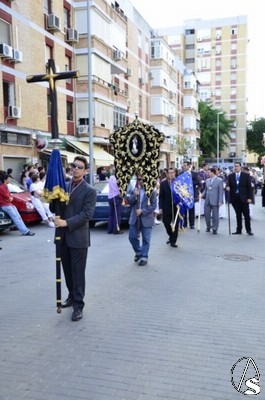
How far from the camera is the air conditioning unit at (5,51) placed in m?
21.6

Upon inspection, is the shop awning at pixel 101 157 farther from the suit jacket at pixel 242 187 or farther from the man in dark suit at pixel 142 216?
the man in dark suit at pixel 142 216

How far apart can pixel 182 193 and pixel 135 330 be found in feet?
19.5

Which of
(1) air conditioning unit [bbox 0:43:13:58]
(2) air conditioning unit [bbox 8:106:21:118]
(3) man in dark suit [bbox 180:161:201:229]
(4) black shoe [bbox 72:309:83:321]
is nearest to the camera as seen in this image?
(4) black shoe [bbox 72:309:83:321]

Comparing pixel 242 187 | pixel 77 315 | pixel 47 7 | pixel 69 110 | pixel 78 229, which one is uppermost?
pixel 47 7

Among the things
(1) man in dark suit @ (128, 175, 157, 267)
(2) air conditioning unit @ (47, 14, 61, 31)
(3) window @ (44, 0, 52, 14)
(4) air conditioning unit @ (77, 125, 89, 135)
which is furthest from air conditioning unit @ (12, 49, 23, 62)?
(1) man in dark suit @ (128, 175, 157, 267)

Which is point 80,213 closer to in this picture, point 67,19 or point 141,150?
point 141,150

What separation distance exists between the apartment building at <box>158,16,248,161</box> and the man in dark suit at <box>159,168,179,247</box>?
77241mm

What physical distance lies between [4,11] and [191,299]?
21217 mm

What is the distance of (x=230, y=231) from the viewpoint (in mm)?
12172

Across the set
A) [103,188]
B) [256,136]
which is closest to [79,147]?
[103,188]

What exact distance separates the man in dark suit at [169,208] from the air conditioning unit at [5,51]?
15.4m

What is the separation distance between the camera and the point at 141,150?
8203mm

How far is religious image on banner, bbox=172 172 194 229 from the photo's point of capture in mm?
10188

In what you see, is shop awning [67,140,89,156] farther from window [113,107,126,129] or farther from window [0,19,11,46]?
window [0,19,11,46]
